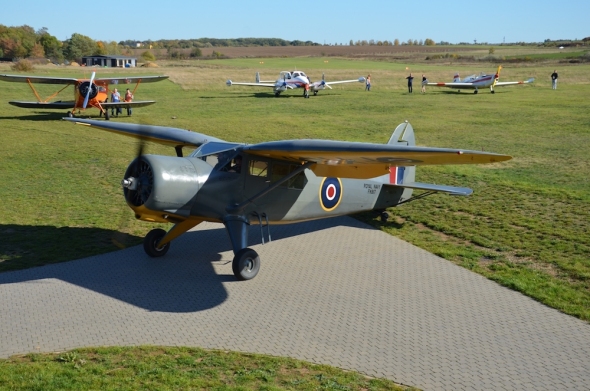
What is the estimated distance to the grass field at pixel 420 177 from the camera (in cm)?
1245

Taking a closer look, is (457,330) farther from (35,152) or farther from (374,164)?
(35,152)

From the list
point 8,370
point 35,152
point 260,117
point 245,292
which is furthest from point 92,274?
point 260,117

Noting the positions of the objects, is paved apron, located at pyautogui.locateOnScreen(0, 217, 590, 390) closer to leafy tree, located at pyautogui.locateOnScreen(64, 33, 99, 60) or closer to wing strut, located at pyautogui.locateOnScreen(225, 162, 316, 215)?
wing strut, located at pyautogui.locateOnScreen(225, 162, 316, 215)

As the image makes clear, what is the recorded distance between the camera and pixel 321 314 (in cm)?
950

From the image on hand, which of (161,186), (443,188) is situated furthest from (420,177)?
(161,186)

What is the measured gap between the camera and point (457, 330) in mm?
8945

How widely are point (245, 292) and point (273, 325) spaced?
4.81ft

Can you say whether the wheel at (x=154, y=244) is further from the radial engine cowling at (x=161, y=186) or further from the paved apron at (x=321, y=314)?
the radial engine cowling at (x=161, y=186)

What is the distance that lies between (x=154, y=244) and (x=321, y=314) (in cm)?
423

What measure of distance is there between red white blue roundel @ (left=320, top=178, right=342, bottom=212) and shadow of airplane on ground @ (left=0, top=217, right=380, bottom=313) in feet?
5.19

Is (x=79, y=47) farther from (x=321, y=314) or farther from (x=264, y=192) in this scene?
(x=321, y=314)

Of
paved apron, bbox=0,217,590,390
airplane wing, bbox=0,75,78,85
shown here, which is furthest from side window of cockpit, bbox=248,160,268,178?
airplane wing, bbox=0,75,78,85

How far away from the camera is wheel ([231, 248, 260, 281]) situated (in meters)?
10.8

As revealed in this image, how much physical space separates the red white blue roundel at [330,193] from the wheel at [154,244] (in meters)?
3.23
